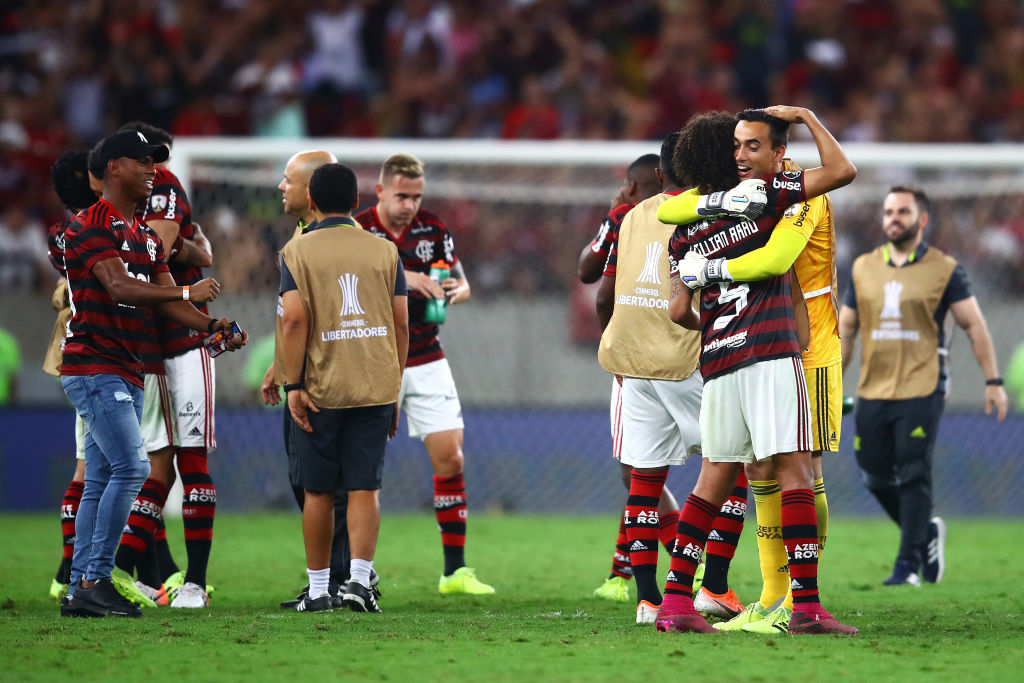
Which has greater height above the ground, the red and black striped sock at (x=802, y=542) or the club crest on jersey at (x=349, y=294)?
the club crest on jersey at (x=349, y=294)

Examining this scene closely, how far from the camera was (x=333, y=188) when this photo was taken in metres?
6.08

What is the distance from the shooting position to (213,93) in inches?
573

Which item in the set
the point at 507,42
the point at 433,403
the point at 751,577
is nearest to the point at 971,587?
the point at 751,577

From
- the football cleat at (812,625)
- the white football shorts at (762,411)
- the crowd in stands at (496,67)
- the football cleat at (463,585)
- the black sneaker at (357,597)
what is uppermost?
the crowd in stands at (496,67)

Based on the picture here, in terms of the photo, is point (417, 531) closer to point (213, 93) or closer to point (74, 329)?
point (74, 329)

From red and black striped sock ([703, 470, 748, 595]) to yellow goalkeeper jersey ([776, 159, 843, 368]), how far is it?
2.16 ft

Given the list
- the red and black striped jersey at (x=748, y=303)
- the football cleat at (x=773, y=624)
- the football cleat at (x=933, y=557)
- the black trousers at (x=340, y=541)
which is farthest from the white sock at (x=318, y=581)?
the football cleat at (x=933, y=557)

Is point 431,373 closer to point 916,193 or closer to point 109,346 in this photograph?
point 109,346

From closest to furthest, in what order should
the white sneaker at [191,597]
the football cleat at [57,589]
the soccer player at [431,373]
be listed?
the white sneaker at [191,597]
the football cleat at [57,589]
the soccer player at [431,373]

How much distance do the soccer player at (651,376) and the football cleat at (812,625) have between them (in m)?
0.73

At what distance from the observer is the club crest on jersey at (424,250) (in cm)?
746

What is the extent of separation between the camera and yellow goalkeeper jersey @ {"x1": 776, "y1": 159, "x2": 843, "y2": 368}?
552cm

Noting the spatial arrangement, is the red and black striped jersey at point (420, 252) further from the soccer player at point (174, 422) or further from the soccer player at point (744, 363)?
the soccer player at point (744, 363)

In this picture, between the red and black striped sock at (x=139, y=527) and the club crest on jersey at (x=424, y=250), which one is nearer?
the red and black striped sock at (x=139, y=527)
